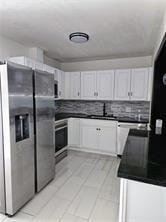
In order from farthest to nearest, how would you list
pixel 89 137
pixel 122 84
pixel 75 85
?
pixel 75 85
pixel 89 137
pixel 122 84

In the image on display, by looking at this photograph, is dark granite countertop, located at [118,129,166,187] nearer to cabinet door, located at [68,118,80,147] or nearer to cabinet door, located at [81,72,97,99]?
cabinet door, located at [68,118,80,147]

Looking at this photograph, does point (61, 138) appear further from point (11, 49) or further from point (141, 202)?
point (141, 202)

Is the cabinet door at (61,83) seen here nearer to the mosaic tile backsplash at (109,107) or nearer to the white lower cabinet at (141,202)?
the mosaic tile backsplash at (109,107)

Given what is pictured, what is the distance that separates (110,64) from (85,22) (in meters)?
2.28

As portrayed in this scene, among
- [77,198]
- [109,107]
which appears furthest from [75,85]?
[77,198]

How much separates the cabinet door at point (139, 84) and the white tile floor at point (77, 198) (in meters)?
1.77

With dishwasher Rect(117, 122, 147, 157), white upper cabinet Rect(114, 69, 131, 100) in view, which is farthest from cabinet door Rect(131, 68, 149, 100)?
dishwasher Rect(117, 122, 147, 157)

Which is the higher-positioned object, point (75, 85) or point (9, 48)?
point (9, 48)

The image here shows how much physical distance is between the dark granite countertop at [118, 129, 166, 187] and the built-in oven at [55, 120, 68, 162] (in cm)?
194

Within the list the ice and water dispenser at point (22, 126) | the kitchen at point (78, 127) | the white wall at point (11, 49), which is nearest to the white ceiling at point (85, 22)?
the kitchen at point (78, 127)

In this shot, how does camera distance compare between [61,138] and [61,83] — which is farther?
[61,83]

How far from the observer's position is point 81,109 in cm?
473

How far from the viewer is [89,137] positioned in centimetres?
402

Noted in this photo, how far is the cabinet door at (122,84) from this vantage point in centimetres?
Answer: 386
